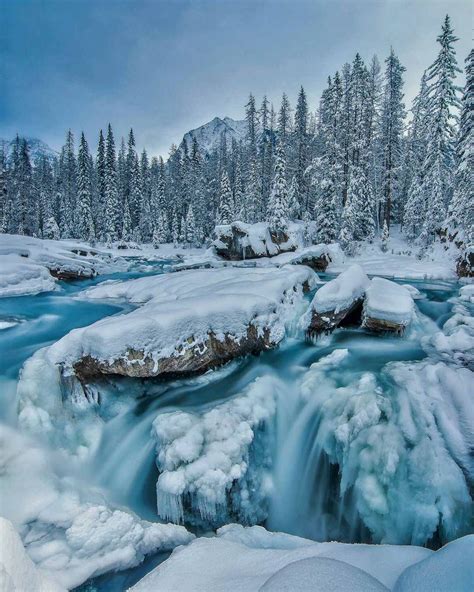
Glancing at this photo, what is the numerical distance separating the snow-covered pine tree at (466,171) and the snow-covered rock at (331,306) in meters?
14.9

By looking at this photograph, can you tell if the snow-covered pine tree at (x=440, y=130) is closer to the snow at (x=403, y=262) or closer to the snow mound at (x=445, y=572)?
the snow at (x=403, y=262)

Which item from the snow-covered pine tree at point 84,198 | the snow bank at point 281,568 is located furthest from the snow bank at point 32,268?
the snow-covered pine tree at point 84,198

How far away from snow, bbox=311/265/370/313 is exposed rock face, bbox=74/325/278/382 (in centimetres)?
182

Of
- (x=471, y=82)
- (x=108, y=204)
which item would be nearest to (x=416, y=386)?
(x=471, y=82)

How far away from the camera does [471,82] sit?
864 inches

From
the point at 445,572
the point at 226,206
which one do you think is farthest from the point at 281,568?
the point at 226,206

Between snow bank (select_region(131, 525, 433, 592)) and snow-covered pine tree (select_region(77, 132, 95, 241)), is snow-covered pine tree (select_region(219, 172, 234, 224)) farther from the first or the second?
snow bank (select_region(131, 525, 433, 592))

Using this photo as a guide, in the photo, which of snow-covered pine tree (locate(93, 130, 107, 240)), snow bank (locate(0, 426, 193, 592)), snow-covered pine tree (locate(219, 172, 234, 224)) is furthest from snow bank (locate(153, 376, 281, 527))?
snow-covered pine tree (locate(93, 130, 107, 240))

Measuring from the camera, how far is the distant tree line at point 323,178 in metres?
25.8

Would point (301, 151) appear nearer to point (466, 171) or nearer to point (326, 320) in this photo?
point (466, 171)

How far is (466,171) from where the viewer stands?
21516mm

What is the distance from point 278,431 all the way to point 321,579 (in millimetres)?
4352

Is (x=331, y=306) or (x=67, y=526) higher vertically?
(x=331, y=306)

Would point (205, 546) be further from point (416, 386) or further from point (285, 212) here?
point (285, 212)
